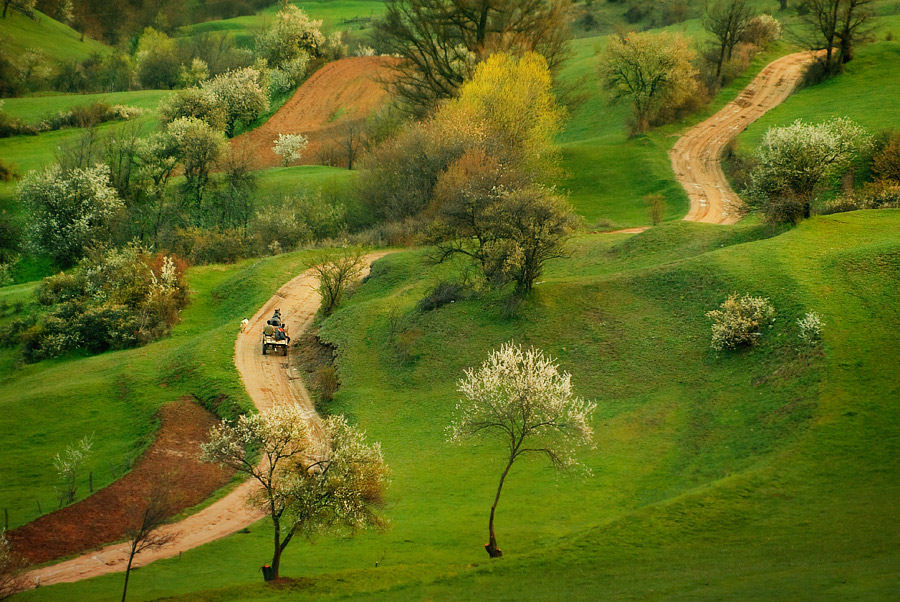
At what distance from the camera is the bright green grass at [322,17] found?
5748 inches

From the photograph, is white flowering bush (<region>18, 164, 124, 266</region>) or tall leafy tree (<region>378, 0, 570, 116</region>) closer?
white flowering bush (<region>18, 164, 124, 266</region>)

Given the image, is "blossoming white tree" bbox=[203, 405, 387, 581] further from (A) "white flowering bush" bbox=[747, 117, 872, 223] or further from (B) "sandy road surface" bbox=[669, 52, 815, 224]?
(B) "sandy road surface" bbox=[669, 52, 815, 224]

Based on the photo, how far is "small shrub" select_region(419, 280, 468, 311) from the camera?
47906 mm

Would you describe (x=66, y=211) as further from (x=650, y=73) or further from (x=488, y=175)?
(x=650, y=73)

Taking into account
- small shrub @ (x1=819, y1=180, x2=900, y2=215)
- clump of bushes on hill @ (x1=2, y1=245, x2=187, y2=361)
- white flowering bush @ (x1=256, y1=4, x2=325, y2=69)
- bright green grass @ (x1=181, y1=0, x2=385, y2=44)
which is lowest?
clump of bushes on hill @ (x1=2, y1=245, x2=187, y2=361)

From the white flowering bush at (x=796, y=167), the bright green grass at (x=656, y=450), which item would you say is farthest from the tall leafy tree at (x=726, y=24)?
the bright green grass at (x=656, y=450)

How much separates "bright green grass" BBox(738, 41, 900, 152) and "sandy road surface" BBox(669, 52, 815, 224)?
240 centimetres

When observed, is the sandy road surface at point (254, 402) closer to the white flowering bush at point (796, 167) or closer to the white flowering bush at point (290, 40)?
the white flowering bush at point (796, 167)

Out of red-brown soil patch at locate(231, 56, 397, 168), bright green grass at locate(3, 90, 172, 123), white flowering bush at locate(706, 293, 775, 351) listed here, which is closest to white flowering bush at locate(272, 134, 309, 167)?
red-brown soil patch at locate(231, 56, 397, 168)

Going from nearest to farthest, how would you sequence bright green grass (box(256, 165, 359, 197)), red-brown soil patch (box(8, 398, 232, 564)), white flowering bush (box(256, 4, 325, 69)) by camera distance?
red-brown soil patch (box(8, 398, 232, 564)) < bright green grass (box(256, 165, 359, 197)) < white flowering bush (box(256, 4, 325, 69))

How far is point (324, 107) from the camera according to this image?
102625 mm

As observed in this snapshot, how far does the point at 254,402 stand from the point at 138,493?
9.71 metres

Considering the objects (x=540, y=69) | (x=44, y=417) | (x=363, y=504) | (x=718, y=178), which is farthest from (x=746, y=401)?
(x=540, y=69)

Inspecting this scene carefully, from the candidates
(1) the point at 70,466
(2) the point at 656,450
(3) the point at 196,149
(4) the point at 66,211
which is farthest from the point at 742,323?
(3) the point at 196,149
